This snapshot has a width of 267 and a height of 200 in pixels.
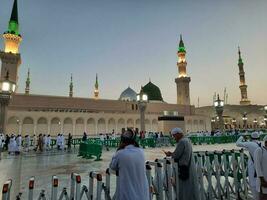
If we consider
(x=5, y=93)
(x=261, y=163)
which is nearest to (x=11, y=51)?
(x=5, y=93)

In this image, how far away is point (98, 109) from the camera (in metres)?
45.9

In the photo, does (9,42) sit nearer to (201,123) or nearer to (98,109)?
(98,109)

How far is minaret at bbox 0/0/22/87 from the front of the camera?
130 ft

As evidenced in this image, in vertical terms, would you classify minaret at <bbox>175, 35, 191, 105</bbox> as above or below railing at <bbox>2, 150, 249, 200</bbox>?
above

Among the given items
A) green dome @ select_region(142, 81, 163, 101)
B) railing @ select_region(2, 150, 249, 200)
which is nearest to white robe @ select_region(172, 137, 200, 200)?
railing @ select_region(2, 150, 249, 200)

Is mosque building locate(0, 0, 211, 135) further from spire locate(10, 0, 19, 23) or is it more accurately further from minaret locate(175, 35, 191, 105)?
minaret locate(175, 35, 191, 105)

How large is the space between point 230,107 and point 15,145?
69.6m

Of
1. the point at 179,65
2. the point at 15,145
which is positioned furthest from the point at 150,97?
the point at 15,145

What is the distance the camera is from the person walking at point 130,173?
280 cm

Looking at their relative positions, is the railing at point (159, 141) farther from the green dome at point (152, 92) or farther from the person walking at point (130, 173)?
the green dome at point (152, 92)

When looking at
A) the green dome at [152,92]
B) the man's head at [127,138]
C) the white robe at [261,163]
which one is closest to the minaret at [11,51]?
the green dome at [152,92]

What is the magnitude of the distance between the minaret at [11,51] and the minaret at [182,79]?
125 feet

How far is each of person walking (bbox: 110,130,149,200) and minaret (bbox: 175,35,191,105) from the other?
56.6 m

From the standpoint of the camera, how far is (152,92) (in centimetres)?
6369
